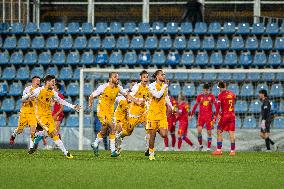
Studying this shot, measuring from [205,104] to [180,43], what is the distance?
452 cm

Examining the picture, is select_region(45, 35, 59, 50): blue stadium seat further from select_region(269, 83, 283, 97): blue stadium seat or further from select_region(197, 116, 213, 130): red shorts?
select_region(269, 83, 283, 97): blue stadium seat

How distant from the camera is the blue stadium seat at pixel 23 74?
32.9 meters

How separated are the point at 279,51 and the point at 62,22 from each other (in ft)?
28.4

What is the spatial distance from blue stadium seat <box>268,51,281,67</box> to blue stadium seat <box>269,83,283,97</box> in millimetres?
2203

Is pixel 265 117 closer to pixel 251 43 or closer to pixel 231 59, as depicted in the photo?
pixel 231 59

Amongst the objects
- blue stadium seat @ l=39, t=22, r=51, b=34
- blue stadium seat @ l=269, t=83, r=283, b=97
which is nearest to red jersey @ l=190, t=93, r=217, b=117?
blue stadium seat @ l=269, t=83, r=283, b=97

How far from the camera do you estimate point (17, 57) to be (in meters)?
33.4

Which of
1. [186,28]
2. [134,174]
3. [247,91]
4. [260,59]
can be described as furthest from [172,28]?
[134,174]

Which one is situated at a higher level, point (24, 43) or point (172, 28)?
point (172, 28)

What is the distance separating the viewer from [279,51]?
3306 cm

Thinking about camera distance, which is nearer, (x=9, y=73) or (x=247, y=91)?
(x=247, y=91)

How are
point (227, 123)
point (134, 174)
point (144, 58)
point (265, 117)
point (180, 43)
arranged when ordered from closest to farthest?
1. point (134, 174)
2. point (227, 123)
3. point (265, 117)
4. point (144, 58)
5. point (180, 43)

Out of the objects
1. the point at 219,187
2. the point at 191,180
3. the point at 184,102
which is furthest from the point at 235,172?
the point at 184,102

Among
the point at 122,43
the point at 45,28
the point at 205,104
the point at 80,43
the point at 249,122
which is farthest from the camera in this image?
the point at 45,28
